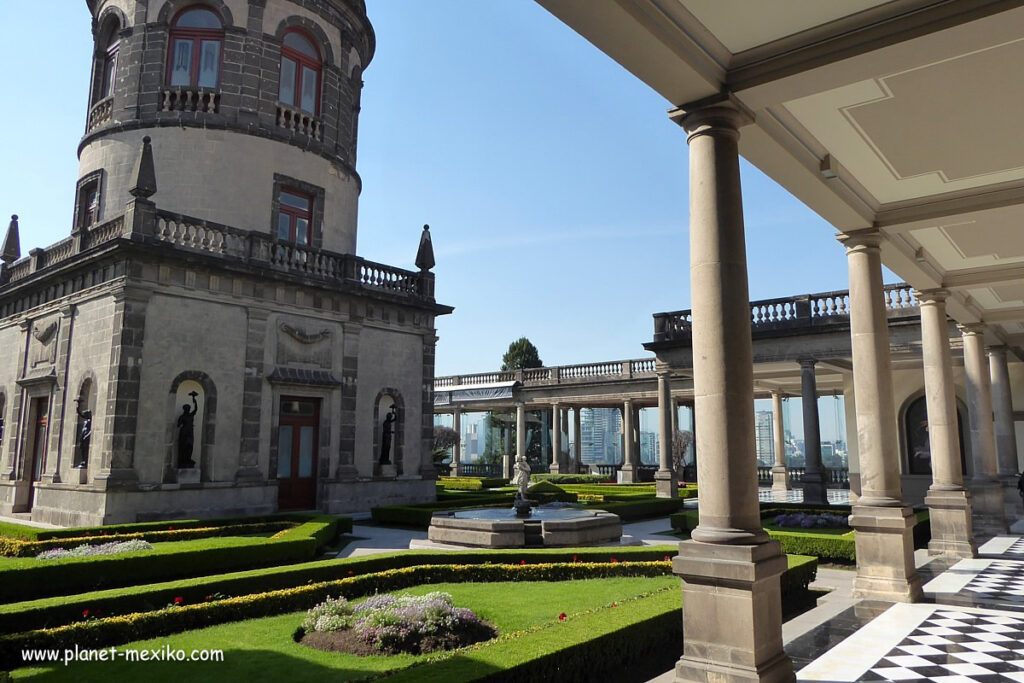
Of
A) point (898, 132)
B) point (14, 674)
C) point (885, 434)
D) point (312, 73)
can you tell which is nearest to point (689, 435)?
point (312, 73)

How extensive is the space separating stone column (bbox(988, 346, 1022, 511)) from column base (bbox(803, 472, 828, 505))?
5.54 meters

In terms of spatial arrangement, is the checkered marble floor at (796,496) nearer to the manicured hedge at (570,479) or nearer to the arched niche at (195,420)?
the manicured hedge at (570,479)

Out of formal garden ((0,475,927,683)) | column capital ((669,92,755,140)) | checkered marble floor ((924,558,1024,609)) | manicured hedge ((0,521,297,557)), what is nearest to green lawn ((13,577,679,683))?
formal garden ((0,475,927,683))

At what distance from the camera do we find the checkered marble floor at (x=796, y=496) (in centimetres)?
3256

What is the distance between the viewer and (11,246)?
25.9 meters

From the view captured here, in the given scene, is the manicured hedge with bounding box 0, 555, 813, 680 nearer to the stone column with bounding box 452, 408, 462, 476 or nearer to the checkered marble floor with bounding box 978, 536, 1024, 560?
the checkered marble floor with bounding box 978, 536, 1024, 560

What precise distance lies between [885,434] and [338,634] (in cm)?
898

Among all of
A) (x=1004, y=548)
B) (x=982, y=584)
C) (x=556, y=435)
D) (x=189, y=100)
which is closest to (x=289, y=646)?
(x=982, y=584)

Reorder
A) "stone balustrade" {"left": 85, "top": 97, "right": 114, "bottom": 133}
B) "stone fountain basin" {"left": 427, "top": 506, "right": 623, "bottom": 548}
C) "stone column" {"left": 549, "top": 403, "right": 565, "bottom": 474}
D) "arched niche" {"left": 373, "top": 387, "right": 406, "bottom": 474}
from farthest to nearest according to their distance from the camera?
"stone column" {"left": 549, "top": 403, "right": 565, "bottom": 474}, "arched niche" {"left": 373, "top": 387, "right": 406, "bottom": 474}, "stone balustrade" {"left": 85, "top": 97, "right": 114, "bottom": 133}, "stone fountain basin" {"left": 427, "top": 506, "right": 623, "bottom": 548}

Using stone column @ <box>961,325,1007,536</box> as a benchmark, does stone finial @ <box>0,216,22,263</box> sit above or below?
above

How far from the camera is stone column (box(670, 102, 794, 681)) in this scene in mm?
6102

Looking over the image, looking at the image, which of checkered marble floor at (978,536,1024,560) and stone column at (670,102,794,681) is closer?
stone column at (670,102,794,681)

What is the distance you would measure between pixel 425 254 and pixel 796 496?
941 inches

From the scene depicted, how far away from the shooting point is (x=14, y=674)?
673 centimetres
